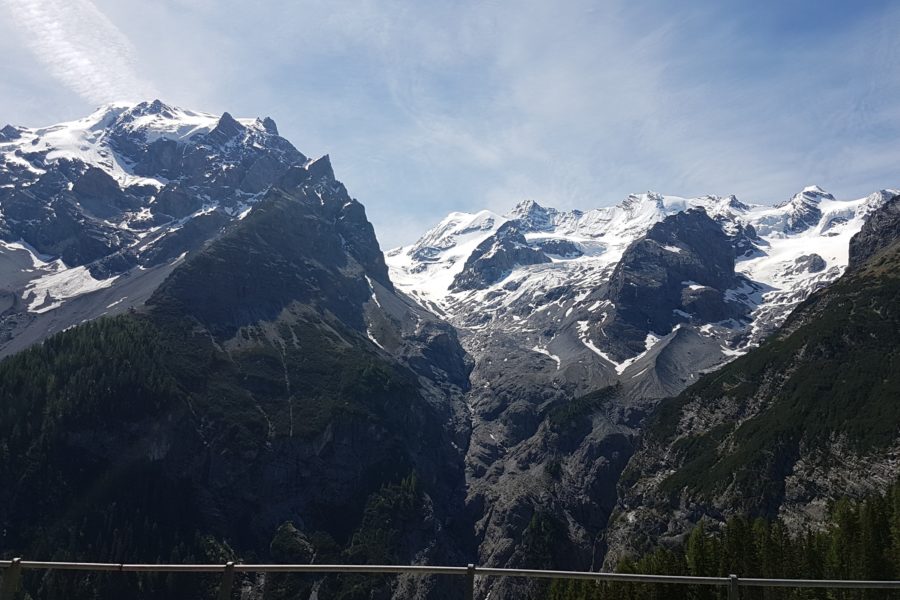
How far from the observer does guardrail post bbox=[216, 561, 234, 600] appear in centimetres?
1067

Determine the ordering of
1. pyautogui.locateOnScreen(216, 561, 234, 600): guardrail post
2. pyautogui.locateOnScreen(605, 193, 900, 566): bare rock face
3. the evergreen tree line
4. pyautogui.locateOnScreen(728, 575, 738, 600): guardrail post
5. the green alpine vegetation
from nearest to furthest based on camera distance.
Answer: pyautogui.locateOnScreen(216, 561, 234, 600): guardrail post < pyautogui.locateOnScreen(728, 575, 738, 600): guardrail post < the evergreen tree line < pyautogui.locateOnScreen(605, 193, 900, 566): bare rock face < the green alpine vegetation

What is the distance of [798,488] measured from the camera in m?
134

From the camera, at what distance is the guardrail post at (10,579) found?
10.7m

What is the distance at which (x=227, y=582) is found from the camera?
36.7 ft

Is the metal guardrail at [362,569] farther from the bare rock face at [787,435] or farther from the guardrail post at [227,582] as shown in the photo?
the bare rock face at [787,435]

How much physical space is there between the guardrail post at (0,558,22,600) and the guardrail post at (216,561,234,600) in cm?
314

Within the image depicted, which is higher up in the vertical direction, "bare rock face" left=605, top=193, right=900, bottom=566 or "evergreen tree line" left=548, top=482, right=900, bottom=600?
"bare rock face" left=605, top=193, right=900, bottom=566

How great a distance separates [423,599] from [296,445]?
63.5 metres

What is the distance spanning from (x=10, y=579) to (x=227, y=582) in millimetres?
3383

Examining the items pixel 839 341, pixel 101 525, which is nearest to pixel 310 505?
pixel 101 525

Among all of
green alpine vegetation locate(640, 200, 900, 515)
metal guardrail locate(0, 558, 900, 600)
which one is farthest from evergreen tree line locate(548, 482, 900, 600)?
metal guardrail locate(0, 558, 900, 600)

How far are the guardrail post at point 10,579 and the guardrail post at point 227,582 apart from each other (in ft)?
10.3

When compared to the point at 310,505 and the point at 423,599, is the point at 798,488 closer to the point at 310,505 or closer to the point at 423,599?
the point at 423,599

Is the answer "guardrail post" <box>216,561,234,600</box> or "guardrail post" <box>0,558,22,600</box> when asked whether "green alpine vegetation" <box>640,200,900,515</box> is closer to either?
"guardrail post" <box>216,561,234,600</box>
